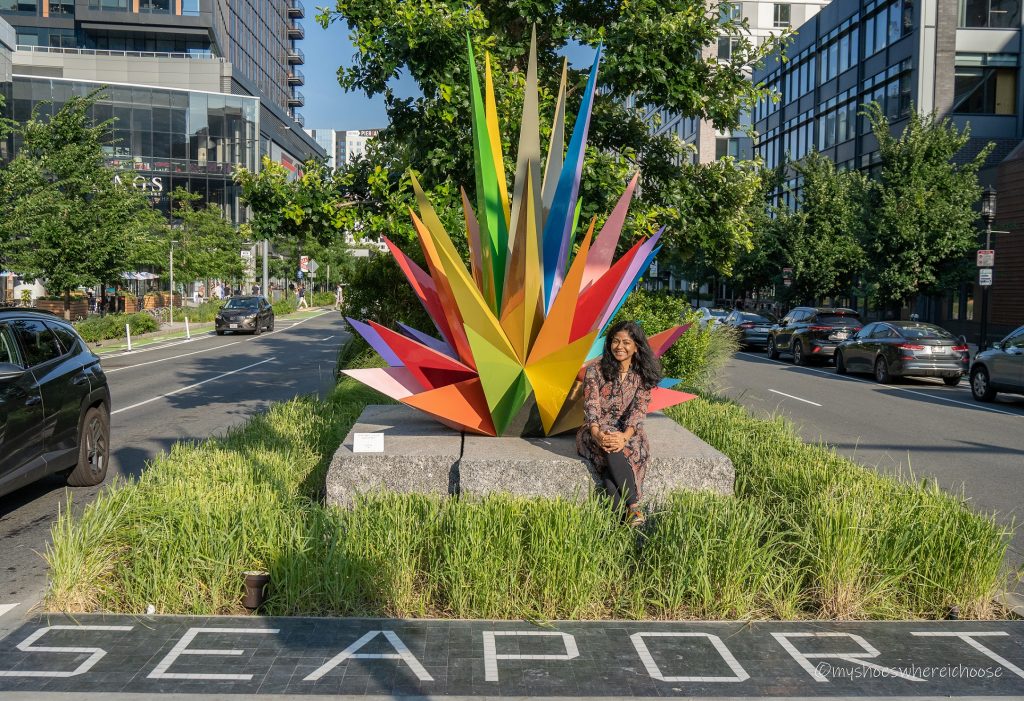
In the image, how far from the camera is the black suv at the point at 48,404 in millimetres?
7707

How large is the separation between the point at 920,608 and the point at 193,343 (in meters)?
31.7

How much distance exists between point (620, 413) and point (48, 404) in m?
5.15

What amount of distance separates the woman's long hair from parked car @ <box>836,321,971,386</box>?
1684cm

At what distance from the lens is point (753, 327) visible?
3588 cm

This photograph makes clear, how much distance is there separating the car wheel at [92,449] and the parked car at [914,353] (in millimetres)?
17834

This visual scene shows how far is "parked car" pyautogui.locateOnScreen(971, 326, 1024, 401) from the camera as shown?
1738 cm

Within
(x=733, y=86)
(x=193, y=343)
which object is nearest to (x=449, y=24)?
(x=733, y=86)

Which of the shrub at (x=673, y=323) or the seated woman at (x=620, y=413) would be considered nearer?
the seated woman at (x=620, y=413)


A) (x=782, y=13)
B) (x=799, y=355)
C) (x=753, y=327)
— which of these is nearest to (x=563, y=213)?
(x=799, y=355)

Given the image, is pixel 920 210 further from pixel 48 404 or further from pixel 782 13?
pixel 782 13

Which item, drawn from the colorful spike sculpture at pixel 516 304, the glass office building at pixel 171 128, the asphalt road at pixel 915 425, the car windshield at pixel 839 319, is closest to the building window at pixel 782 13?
the glass office building at pixel 171 128

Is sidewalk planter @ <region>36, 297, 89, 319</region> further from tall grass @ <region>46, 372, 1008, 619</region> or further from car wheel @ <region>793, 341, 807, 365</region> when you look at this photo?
tall grass @ <region>46, 372, 1008, 619</region>

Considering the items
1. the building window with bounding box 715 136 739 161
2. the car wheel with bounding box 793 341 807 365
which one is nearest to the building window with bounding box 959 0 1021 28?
the car wheel with bounding box 793 341 807 365

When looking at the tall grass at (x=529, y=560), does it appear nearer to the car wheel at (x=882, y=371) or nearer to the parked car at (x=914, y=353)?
the parked car at (x=914, y=353)
